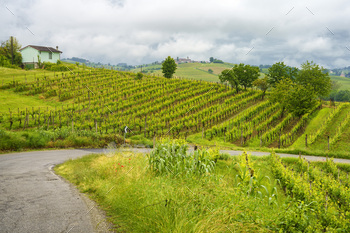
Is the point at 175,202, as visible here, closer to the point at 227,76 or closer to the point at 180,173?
the point at 180,173

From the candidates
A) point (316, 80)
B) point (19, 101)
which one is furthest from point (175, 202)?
point (316, 80)

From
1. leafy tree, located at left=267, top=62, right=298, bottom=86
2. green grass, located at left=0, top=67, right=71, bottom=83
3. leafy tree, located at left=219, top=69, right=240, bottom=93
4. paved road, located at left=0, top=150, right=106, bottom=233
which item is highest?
leafy tree, located at left=267, top=62, right=298, bottom=86

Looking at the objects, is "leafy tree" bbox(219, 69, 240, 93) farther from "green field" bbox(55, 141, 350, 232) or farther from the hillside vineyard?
the hillside vineyard

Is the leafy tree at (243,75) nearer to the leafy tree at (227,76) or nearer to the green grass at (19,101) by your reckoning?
the leafy tree at (227,76)

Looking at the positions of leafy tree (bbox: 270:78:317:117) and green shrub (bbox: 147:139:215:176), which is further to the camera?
leafy tree (bbox: 270:78:317:117)

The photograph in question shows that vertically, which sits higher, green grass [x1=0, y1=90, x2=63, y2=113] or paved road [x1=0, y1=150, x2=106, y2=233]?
green grass [x1=0, y1=90, x2=63, y2=113]

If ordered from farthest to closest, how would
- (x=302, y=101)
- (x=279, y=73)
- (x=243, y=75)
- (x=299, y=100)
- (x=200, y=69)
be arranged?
(x=302, y=101) < (x=299, y=100) < (x=243, y=75) < (x=279, y=73) < (x=200, y=69)

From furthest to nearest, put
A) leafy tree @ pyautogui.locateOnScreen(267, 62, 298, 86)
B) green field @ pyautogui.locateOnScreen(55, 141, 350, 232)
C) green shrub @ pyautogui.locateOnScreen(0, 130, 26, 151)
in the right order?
green shrub @ pyautogui.locateOnScreen(0, 130, 26, 151) < leafy tree @ pyautogui.locateOnScreen(267, 62, 298, 86) < green field @ pyautogui.locateOnScreen(55, 141, 350, 232)

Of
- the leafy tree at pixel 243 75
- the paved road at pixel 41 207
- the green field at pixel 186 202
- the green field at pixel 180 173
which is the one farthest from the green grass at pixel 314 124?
the paved road at pixel 41 207

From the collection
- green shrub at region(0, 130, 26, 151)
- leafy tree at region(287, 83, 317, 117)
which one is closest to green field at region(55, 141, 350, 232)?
green shrub at region(0, 130, 26, 151)

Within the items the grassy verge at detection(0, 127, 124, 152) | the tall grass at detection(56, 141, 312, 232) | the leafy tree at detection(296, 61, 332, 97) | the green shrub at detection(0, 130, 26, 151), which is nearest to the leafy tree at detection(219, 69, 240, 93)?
the tall grass at detection(56, 141, 312, 232)

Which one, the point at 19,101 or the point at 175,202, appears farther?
the point at 19,101

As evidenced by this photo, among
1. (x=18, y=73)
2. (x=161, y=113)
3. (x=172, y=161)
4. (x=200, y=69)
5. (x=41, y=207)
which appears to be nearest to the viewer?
(x=41, y=207)

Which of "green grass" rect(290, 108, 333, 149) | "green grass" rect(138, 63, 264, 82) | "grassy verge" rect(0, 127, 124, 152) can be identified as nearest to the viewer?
"green grass" rect(138, 63, 264, 82)
